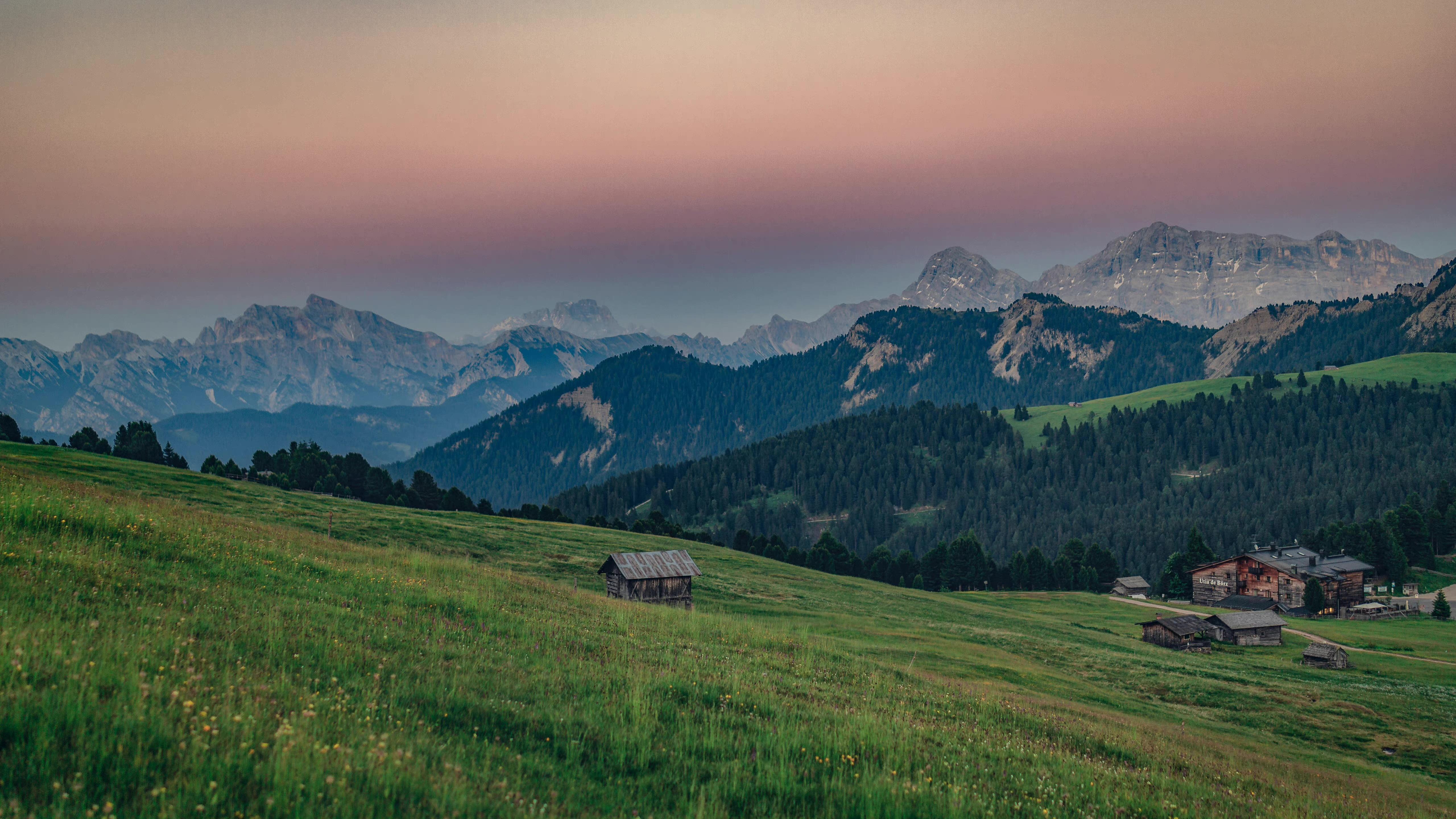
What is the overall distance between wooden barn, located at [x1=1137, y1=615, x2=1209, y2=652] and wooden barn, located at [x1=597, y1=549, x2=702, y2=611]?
1940 inches

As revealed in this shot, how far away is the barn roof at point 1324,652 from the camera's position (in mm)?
62688

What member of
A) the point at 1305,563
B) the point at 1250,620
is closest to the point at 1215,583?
the point at 1305,563

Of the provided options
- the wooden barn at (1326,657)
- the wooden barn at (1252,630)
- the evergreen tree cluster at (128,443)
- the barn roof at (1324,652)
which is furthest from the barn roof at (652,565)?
the evergreen tree cluster at (128,443)

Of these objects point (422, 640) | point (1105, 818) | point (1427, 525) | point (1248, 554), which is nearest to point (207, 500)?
point (422, 640)

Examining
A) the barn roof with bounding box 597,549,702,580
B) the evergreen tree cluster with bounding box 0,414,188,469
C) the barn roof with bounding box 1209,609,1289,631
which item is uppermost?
the evergreen tree cluster with bounding box 0,414,188,469

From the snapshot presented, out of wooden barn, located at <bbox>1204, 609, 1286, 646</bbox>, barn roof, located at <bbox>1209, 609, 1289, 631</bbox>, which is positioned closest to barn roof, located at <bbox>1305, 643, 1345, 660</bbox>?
wooden barn, located at <bbox>1204, 609, 1286, 646</bbox>

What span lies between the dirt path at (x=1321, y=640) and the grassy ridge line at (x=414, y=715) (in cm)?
7116

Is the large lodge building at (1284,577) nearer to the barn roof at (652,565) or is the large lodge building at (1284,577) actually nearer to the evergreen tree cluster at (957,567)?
the evergreen tree cluster at (957,567)

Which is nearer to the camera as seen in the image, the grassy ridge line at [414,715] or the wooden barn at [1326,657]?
the grassy ridge line at [414,715]

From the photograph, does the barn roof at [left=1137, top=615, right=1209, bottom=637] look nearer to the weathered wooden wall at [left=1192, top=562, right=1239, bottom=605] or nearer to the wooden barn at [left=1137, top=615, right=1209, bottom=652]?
the wooden barn at [left=1137, top=615, right=1209, bottom=652]

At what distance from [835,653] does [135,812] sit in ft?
81.1

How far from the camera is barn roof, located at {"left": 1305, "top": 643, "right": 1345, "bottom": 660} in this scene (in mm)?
62688

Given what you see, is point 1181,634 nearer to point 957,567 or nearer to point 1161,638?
point 1161,638

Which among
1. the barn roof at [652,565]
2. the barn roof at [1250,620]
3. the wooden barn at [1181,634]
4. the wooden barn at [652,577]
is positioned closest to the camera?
the wooden barn at [652,577]
